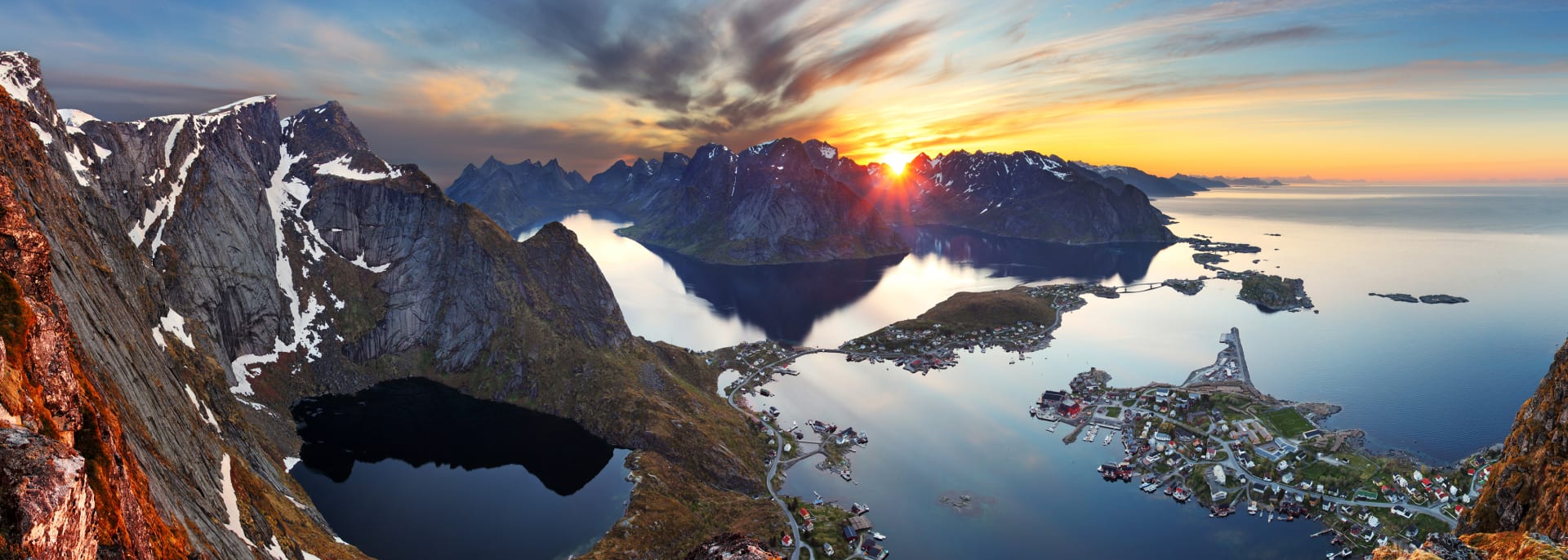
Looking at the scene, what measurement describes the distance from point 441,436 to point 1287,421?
17647cm

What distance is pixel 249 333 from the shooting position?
5197 inches

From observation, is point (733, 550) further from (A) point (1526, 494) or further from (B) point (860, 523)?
(B) point (860, 523)

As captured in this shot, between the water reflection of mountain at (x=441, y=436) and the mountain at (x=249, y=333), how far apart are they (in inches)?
159

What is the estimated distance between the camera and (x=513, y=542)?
294 feet

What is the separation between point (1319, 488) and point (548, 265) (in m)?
169

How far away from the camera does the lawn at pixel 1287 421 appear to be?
122 meters

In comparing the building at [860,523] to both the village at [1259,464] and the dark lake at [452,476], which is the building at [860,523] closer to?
the dark lake at [452,476]

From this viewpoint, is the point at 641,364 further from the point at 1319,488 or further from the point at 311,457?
the point at 1319,488

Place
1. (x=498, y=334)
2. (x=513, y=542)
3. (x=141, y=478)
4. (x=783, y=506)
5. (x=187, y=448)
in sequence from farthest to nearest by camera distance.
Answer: (x=498, y=334), (x=783, y=506), (x=513, y=542), (x=187, y=448), (x=141, y=478)

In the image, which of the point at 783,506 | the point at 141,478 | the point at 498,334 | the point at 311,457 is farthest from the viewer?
the point at 498,334

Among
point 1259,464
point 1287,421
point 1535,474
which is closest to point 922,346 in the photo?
point 1287,421

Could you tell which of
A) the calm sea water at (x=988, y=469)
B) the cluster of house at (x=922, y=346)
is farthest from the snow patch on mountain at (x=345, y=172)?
the cluster of house at (x=922, y=346)

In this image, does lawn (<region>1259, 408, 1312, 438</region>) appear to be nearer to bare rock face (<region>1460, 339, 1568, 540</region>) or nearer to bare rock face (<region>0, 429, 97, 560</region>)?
bare rock face (<region>1460, 339, 1568, 540</region>)

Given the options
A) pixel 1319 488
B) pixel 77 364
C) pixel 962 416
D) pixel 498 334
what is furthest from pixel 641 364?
pixel 1319 488
